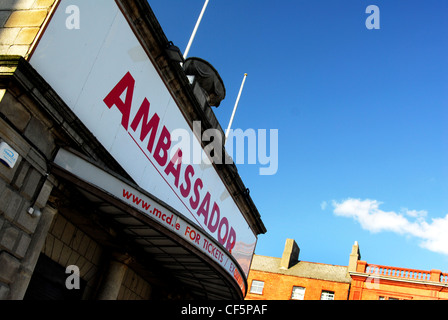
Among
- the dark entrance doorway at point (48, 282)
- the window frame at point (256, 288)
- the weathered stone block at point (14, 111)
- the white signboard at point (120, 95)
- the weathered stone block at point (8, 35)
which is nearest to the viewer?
the weathered stone block at point (14, 111)

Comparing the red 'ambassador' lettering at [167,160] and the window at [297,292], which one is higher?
the window at [297,292]

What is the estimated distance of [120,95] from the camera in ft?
33.6

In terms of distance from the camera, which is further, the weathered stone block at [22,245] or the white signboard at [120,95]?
the white signboard at [120,95]

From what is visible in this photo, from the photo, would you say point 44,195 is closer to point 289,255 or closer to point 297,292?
point 297,292

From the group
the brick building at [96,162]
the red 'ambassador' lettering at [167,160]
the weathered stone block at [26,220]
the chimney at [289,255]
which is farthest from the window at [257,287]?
the weathered stone block at [26,220]

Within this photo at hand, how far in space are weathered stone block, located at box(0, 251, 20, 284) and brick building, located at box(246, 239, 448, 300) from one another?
1345 inches

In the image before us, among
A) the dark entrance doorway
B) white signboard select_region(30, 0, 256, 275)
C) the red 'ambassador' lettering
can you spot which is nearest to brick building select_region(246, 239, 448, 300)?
the red 'ambassador' lettering

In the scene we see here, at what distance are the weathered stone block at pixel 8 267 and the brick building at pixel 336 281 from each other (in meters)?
34.2

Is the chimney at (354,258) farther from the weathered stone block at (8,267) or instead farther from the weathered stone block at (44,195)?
the weathered stone block at (8,267)

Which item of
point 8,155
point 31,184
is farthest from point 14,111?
point 31,184

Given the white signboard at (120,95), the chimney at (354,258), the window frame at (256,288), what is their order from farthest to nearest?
the window frame at (256,288) < the chimney at (354,258) < the white signboard at (120,95)

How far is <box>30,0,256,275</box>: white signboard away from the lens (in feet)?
28.0

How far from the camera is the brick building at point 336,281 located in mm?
38438
